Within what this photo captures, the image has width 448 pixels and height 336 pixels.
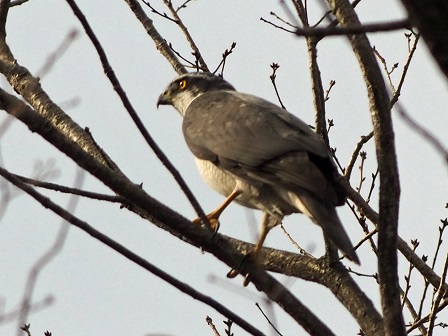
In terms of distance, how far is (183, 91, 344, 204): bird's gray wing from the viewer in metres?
5.10

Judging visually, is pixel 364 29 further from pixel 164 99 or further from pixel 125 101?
pixel 164 99

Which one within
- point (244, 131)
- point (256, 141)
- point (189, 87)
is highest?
point (189, 87)

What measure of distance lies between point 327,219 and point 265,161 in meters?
0.73

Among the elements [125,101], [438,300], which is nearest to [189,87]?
[438,300]

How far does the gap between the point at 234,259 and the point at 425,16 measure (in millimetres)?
2590

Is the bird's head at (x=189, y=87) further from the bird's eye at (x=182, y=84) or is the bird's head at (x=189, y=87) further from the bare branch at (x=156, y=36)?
the bare branch at (x=156, y=36)

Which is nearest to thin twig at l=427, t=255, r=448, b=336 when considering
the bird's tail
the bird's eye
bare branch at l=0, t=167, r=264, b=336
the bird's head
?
the bird's tail

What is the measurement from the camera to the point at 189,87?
775 cm

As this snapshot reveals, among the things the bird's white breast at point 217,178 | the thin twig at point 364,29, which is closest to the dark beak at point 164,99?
the bird's white breast at point 217,178

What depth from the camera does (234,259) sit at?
3.85m

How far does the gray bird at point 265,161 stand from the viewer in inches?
196

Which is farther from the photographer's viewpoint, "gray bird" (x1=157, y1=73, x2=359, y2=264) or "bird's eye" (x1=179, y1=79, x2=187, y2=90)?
"bird's eye" (x1=179, y1=79, x2=187, y2=90)

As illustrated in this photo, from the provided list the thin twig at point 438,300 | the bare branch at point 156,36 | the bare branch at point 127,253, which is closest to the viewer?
the bare branch at point 127,253

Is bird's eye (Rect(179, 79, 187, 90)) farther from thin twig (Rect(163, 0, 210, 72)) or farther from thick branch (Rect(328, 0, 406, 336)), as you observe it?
thick branch (Rect(328, 0, 406, 336))
